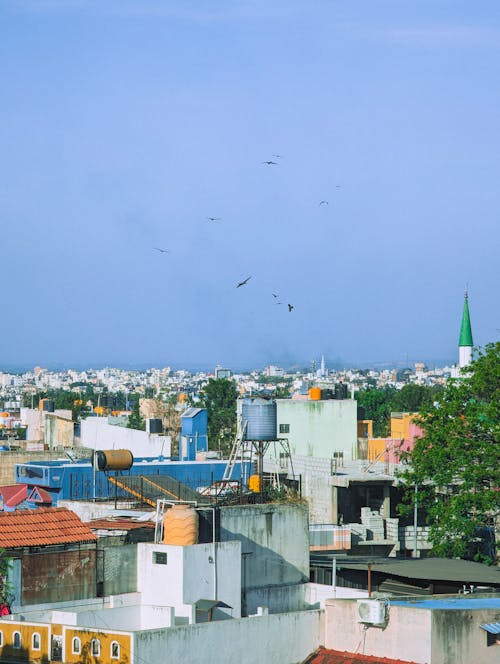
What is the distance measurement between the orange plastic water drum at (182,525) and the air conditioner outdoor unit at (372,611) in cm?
319

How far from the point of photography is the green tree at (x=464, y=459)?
30.0 metres

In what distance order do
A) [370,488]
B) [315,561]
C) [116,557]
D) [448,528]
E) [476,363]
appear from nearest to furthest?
1. [116,557]
2. [315,561]
3. [448,528]
4. [476,363]
5. [370,488]

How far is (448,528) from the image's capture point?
2998 cm

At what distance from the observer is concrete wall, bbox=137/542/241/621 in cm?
2233

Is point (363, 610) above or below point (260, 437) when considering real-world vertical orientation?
below

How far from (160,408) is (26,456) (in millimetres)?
35055

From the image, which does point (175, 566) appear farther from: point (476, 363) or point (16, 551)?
point (476, 363)

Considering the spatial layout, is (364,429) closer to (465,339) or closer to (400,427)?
(400,427)

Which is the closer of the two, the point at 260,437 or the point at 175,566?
the point at 175,566

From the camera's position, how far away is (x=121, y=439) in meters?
53.0

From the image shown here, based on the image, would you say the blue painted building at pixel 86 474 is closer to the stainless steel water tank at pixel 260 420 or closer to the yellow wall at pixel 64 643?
the stainless steel water tank at pixel 260 420

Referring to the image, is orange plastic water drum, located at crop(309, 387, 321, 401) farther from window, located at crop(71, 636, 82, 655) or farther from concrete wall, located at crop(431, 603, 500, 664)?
window, located at crop(71, 636, 82, 655)

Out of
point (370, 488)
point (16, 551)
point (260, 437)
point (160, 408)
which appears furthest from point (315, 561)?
point (160, 408)

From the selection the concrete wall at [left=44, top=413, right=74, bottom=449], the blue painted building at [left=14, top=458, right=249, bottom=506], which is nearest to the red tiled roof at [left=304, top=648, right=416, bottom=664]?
the blue painted building at [left=14, top=458, right=249, bottom=506]
